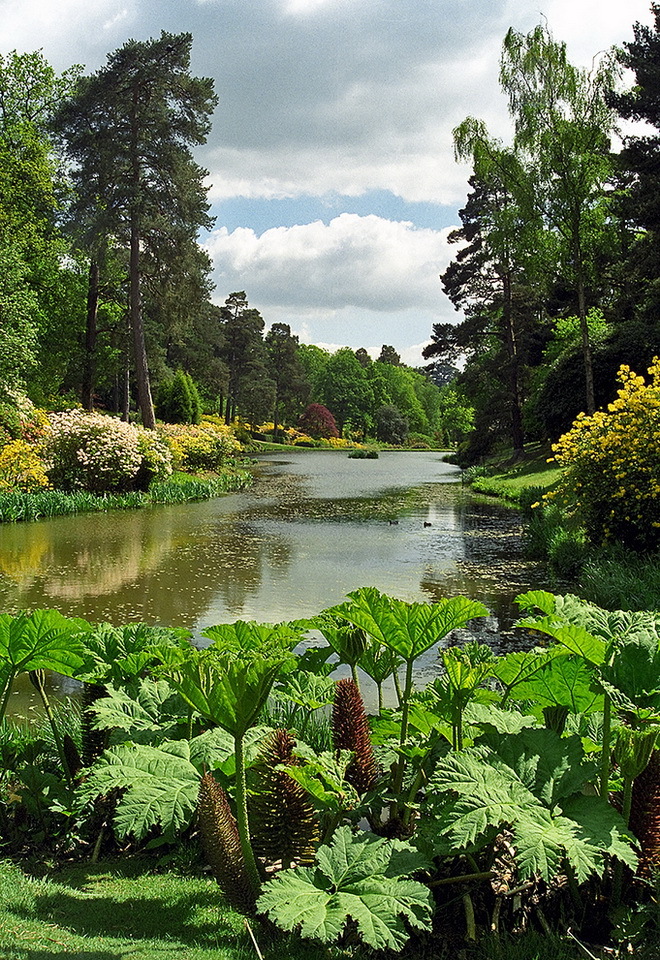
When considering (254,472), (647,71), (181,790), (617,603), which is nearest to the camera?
(181,790)

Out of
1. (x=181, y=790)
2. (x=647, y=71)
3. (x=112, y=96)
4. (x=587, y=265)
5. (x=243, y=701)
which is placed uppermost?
(x=112, y=96)

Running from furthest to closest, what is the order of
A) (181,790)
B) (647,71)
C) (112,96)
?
1. (112,96)
2. (647,71)
3. (181,790)

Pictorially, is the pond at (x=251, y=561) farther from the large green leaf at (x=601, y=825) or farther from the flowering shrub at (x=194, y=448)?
the flowering shrub at (x=194, y=448)

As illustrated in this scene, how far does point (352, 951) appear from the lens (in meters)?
1.83

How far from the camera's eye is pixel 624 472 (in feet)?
28.1

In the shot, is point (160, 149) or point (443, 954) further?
point (160, 149)

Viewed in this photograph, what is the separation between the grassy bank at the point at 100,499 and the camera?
13.9 meters

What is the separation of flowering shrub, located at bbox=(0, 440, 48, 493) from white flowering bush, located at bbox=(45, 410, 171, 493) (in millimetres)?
679

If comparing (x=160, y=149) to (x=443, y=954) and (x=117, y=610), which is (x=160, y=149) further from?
(x=443, y=954)

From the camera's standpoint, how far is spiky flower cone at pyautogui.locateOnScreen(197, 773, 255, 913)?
199cm

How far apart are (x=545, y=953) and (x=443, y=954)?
268 mm

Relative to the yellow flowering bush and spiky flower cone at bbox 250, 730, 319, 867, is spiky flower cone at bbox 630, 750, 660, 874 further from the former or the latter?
the yellow flowering bush

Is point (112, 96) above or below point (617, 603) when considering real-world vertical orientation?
above

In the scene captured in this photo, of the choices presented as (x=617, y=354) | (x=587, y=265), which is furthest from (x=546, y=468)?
(x=587, y=265)
